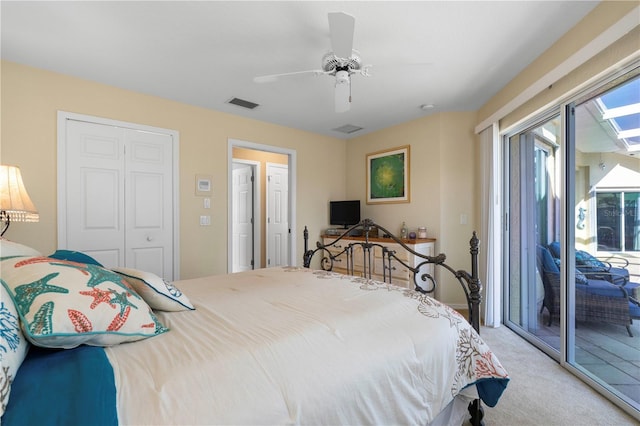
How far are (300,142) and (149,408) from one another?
409cm

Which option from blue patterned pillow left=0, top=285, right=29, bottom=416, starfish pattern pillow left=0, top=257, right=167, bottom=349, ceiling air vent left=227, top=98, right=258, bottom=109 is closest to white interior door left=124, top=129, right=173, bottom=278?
ceiling air vent left=227, top=98, right=258, bottom=109

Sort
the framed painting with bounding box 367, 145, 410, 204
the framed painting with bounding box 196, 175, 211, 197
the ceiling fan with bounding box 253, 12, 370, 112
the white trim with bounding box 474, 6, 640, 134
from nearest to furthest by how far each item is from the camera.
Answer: the white trim with bounding box 474, 6, 640, 134 → the ceiling fan with bounding box 253, 12, 370, 112 → the framed painting with bounding box 196, 175, 211, 197 → the framed painting with bounding box 367, 145, 410, 204

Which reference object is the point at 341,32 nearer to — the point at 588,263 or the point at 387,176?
the point at 588,263

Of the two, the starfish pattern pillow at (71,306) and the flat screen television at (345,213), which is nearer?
the starfish pattern pillow at (71,306)

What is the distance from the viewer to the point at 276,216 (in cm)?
541

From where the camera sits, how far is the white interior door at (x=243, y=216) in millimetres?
5371

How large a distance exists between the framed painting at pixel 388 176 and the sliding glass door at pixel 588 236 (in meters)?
1.47

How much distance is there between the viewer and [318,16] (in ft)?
6.42

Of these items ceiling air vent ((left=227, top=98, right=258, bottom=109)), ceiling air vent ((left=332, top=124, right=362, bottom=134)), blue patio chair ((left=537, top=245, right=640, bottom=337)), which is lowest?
blue patio chair ((left=537, top=245, right=640, bottom=337))

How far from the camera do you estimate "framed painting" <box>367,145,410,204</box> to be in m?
4.16

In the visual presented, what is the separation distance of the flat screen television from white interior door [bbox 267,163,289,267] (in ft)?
3.10

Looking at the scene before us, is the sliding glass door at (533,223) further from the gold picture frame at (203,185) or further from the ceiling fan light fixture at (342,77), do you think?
the gold picture frame at (203,185)

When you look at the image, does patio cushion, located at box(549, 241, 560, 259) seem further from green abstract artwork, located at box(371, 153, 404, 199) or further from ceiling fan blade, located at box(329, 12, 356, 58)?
ceiling fan blade, located at box(329, 12, 356, 58)

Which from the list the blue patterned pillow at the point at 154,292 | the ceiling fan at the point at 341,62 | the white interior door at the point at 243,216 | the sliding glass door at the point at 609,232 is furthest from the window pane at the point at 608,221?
the white interior door at the point at 243,216
